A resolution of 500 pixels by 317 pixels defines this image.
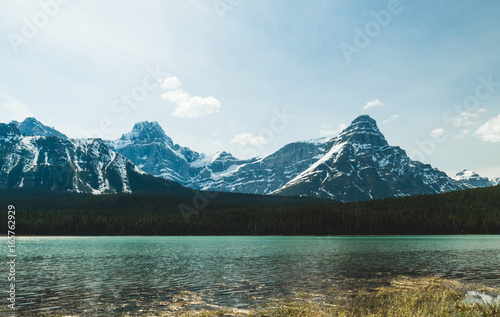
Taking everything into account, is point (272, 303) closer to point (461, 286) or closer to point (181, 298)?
point (181, 298)

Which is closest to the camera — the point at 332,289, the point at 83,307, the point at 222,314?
the point at 222,314

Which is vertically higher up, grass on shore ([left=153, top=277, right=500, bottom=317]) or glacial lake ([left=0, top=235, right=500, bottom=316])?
grass on shore ([left=153, top=277, right=500, bottom=317])

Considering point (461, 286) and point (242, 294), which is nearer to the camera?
point (242, 294)

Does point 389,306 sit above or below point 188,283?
above

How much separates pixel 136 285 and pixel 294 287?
17741 mm

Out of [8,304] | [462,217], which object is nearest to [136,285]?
[8,304]

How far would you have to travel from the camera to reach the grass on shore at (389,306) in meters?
23.6

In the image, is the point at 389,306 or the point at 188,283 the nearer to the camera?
the point at 389,306

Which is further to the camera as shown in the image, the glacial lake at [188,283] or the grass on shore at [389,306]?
the glacial lake at [188,283]

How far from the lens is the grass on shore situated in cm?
2361

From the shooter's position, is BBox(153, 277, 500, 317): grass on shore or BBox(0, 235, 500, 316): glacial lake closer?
BBox(153, 277, 500, 317): grass on shore

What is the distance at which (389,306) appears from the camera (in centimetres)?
2600

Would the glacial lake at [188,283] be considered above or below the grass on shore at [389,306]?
below

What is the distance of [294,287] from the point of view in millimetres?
37000
